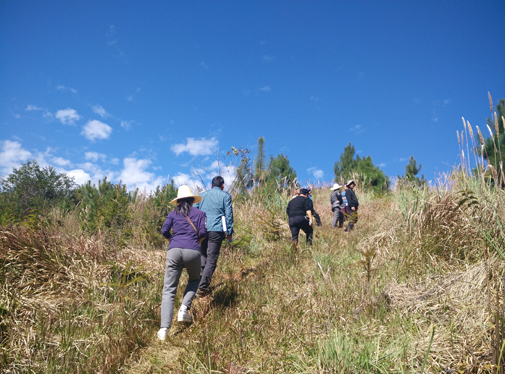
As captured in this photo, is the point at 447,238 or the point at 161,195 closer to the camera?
the point at 447,238

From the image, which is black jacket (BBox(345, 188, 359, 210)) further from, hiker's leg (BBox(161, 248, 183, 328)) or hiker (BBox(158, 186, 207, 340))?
hiker's leg (BBox(161, 248, 183, 328))

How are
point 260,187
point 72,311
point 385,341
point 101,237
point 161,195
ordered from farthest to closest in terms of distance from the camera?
1. point 260,187
2. point 161,195
3. point 101,237
4. point 72,311
5. point 385,341

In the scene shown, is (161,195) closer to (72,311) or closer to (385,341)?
(72,311)

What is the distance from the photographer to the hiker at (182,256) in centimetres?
368

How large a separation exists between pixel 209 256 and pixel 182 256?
1.04m

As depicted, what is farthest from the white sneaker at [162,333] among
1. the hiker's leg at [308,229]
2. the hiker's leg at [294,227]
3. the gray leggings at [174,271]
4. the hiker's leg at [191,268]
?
the hiker's leg at [308,229]

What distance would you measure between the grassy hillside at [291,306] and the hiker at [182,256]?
0.29 m

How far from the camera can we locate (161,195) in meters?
8.22

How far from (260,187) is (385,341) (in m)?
7.91

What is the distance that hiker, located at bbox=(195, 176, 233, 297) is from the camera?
4.74 meters

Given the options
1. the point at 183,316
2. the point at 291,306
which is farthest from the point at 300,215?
the point at 183,316

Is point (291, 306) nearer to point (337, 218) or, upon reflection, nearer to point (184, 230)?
point (184, 230)

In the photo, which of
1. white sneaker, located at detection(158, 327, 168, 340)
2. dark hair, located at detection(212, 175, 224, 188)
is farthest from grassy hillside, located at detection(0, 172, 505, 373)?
Result: dark hair, located at detection(212, 175, 224, 188)

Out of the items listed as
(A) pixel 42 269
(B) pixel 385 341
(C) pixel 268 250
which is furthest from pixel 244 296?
(A) pixel 42 269
